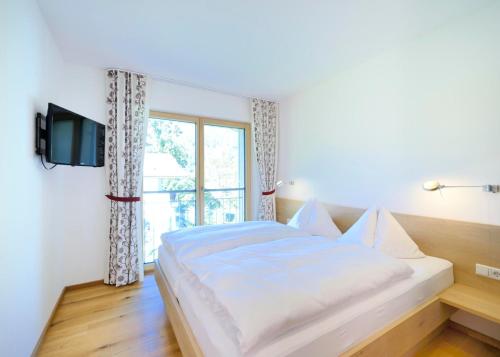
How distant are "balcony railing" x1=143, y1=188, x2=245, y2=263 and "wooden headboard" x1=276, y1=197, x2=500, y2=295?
8.07ft

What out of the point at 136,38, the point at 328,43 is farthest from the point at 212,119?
the point at 328,43

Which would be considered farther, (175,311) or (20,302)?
(175,311)

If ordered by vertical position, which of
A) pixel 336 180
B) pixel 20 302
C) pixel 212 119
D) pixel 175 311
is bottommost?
pixel 175 311

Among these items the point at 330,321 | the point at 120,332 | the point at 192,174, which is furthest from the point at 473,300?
the point at 192,174

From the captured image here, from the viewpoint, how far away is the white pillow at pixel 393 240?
6.63 feet

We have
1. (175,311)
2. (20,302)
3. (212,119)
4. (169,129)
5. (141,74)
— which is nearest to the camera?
(20,302)

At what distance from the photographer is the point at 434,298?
5.44ft

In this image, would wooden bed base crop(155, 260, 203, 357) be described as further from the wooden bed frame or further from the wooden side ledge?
the wooden side ledge

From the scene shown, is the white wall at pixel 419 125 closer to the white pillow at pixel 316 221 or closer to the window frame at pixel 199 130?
the white pillow at pixel 316 221

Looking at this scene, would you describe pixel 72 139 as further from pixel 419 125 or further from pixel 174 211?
pixel 419 125

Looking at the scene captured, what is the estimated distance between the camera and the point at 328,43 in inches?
85.2

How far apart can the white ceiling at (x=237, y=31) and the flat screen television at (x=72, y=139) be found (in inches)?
30.0

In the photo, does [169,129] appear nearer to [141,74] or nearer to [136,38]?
[141,74]

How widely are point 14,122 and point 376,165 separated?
3.08 meters
